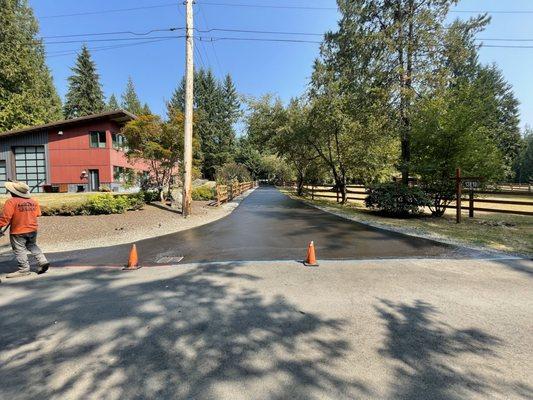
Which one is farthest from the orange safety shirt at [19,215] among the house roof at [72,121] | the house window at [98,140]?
the house window at [98,140]

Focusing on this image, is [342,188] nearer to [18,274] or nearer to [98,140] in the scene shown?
[18,274]

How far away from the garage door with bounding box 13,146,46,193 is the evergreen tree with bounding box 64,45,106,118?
26.7 meters

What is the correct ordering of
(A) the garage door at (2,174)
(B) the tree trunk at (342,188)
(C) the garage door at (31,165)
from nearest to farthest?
(B) the tree trunk at (342,188) → (A) the garage door at (2,174) → (C) the garage door at (31,165)

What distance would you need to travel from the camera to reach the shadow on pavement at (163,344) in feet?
8.43

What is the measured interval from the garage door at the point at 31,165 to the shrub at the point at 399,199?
26.9m

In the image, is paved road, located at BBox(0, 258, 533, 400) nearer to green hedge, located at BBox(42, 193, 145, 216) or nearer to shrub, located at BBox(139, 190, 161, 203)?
green hedge, located at BBox(42, 193, 145, 216)

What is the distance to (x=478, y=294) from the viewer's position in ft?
15.0

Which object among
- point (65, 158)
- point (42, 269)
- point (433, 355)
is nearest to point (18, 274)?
point (42, 269)

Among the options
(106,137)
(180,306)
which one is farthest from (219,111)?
(180,306)

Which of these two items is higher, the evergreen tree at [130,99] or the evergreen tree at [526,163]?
the evergreen tree at [130,99]

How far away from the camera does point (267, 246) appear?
8.02m

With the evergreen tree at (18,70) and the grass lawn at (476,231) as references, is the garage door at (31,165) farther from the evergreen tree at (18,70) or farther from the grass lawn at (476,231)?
the grass lawn at (476,231)

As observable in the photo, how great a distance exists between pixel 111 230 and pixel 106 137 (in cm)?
1944

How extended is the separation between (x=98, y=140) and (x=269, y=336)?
27.9 meters
